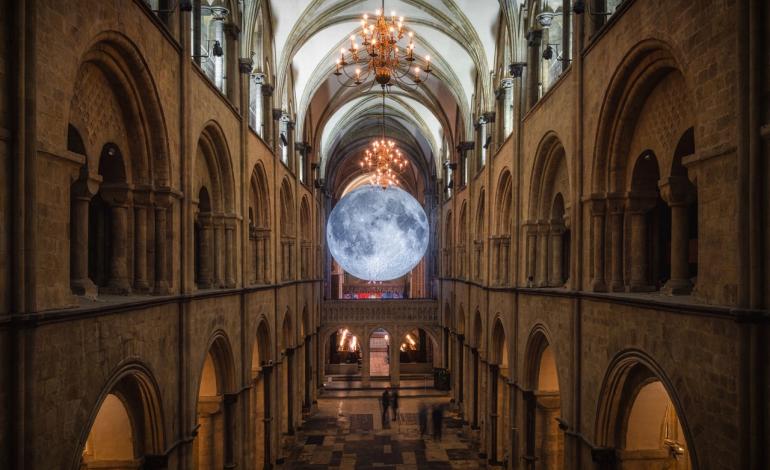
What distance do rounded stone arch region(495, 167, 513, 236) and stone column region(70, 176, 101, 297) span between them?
11432 millimetres

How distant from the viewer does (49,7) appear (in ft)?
19.5

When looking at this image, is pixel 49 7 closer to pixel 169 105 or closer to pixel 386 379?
pixel 169 105

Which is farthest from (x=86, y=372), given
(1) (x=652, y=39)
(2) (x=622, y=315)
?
(1) (x=652, y=39)

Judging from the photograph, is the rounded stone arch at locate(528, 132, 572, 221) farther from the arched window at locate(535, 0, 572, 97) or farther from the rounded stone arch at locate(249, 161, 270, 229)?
the rounded stone arch at locate(249, 161, 270, 229)

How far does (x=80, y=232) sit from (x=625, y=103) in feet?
25.3

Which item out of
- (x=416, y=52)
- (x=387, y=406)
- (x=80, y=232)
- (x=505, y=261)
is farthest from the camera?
(x=387, y=406)

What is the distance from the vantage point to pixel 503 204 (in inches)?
680

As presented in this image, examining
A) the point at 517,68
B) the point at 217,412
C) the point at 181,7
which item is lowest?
the point at 217,412

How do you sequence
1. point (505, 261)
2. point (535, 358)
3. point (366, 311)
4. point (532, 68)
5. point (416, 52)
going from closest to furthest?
point (535, 358) → point (532, 68) → point (505, 261) → point (416, 52) → point (366, 311)

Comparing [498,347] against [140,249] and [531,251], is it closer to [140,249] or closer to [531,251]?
[531,251]

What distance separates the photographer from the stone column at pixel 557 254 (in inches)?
506

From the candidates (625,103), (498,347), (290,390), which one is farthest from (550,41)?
(290,390)

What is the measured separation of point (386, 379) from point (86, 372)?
89.4 ft

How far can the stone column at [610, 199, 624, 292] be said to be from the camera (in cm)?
934
